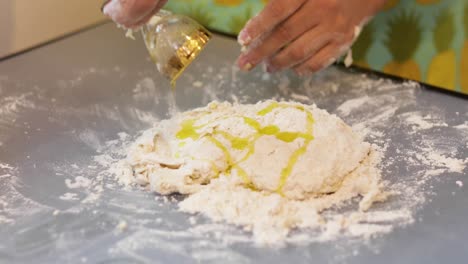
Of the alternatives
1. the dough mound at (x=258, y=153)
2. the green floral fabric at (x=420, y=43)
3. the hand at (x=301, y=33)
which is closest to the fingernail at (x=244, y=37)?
the hand at (x=301, y=33)

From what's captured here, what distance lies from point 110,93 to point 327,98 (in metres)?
0.40

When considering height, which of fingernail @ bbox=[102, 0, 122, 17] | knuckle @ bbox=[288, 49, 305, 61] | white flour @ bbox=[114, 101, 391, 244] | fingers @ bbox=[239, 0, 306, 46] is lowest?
white flour @ bbox=[114, 101, 391, 244]

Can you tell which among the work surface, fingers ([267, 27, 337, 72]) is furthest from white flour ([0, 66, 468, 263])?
fingers ([267, 27, 337, 72])

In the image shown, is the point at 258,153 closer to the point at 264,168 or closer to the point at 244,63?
the point at 264,168

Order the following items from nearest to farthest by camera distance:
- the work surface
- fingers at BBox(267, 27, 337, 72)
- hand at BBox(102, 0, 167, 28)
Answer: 1. the work surface
2. hand at BBox(102, 0, 167, 28)
3. fingers at BBox(267, 27, 337, 72)

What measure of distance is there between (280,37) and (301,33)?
36mm

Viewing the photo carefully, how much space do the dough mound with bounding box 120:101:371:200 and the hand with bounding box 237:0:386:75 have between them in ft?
0.33

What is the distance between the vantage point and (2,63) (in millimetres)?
1247

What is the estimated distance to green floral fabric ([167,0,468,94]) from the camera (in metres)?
1.06

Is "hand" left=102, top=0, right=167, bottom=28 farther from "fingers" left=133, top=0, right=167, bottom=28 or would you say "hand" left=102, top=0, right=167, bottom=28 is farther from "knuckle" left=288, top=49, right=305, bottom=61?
"knuckle" left=288, top=49, right=305, bottom=61

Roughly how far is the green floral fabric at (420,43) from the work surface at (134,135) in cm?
3

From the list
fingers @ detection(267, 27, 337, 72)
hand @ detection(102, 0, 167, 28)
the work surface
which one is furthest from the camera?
fingers @ detection(267, 27, 337, 72)

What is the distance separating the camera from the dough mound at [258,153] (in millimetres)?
796

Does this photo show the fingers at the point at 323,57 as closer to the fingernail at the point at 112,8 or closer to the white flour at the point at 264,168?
the white flour at the point at 264,168
